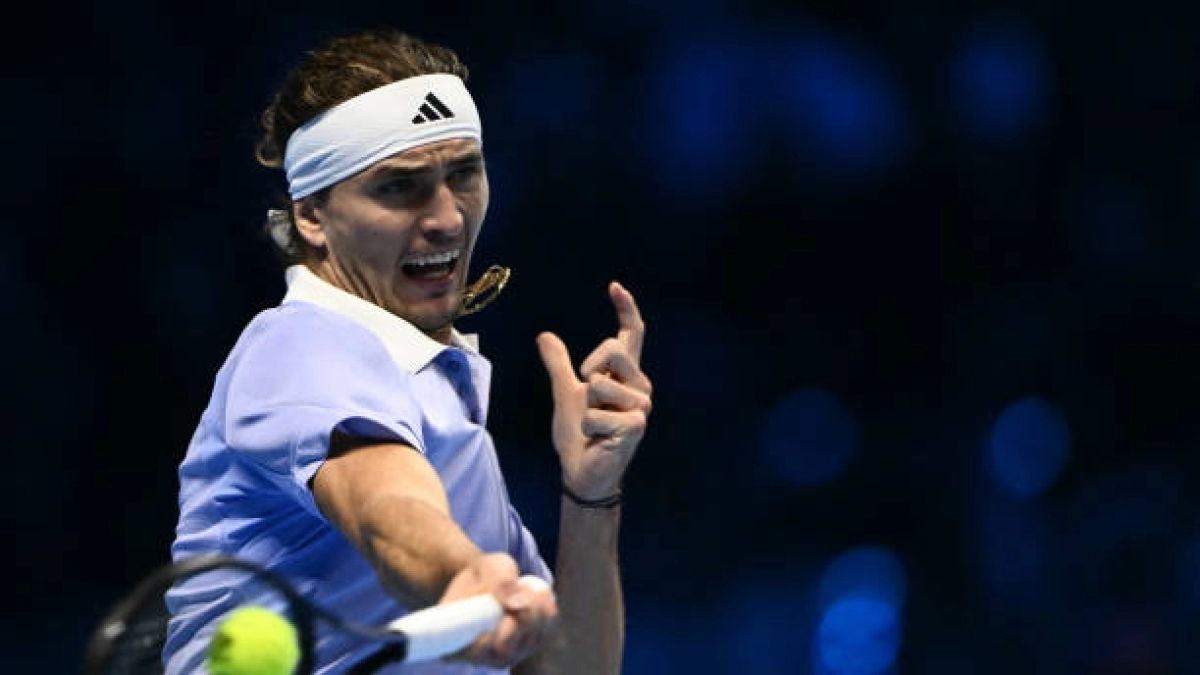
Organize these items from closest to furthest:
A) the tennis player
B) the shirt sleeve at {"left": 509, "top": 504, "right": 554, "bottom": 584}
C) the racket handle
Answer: the racket handle → the tennis player → the shirt sleeve at {"left": 509, "top": 504, "right": 554, "bottom": 584}

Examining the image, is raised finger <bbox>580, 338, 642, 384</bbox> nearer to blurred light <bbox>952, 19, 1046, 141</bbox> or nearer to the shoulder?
the shoulder

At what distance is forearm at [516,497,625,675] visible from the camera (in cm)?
279

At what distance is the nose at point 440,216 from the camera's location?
2627mm

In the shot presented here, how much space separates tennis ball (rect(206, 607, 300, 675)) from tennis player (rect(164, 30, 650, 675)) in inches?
10.2

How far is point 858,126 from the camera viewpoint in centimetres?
581

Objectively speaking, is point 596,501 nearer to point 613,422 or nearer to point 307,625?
point 613,422

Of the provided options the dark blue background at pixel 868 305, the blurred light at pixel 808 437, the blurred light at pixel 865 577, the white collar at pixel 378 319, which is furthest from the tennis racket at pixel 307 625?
the blurred light at pixel 865 577

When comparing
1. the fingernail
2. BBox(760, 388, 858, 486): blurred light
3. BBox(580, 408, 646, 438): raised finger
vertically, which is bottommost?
BBox(760, 388, 858, 486): blurred light

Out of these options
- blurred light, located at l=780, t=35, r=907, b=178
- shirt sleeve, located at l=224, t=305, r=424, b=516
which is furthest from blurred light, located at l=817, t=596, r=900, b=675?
shirt sleeve, located at l=224, t=305, r=424, b=516

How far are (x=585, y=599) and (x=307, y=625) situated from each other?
3.02 ft

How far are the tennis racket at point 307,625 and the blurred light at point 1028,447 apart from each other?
4.17m

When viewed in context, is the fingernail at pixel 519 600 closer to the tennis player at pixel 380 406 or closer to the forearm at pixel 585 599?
the tennis player at pixel 380 406

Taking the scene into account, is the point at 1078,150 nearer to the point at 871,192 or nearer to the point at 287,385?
the point at 871,192

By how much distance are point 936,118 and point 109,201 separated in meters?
2.55
